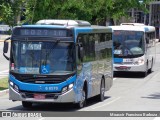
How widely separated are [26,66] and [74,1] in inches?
649

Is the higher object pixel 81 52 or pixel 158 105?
pixel 81 52

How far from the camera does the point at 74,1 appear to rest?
34469mm

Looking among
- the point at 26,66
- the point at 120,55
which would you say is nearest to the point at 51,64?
the point at 26,66

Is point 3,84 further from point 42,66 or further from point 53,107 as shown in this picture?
point 42,66

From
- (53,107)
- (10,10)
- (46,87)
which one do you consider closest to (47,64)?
(46,87)

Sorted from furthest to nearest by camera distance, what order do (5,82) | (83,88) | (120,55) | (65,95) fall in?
1. (120,55)
2. (5,82)
3. (83,88)
4. (65,95)

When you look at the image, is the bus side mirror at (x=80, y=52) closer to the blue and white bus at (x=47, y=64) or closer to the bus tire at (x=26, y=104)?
the blue and white bus at (x=47, y=64)

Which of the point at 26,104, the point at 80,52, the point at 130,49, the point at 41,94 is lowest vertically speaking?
the point at 26,104

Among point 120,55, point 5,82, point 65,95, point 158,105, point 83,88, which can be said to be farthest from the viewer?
point 120,55

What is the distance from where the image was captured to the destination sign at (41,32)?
18.5m

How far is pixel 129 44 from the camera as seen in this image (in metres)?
34.2

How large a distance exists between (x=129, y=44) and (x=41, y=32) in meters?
16.1

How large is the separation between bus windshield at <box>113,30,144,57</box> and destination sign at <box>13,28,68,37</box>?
15.7m

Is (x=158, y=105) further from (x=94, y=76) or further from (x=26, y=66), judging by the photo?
(x=26, y=66)
